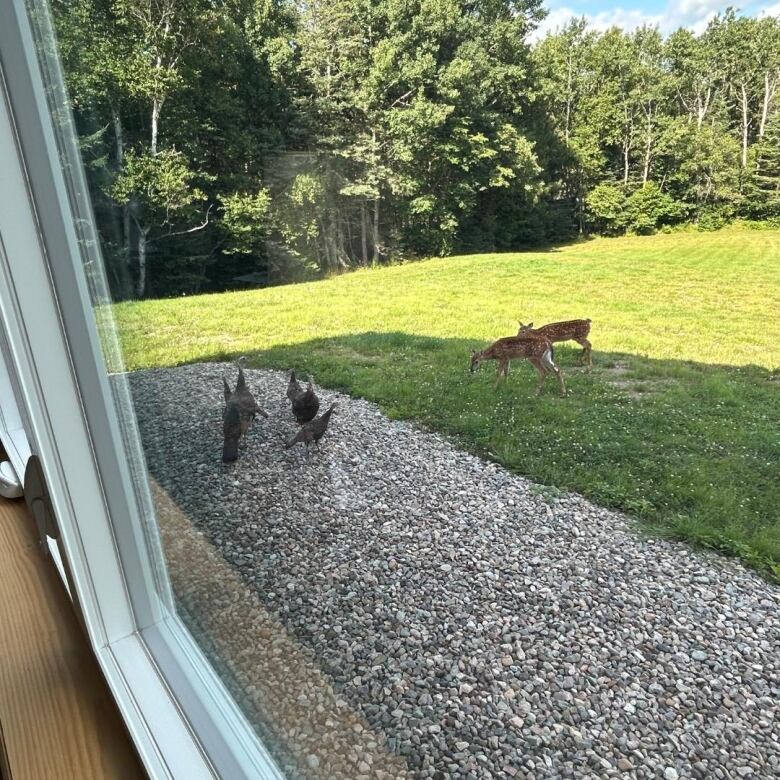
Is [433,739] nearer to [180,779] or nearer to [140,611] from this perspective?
[180,779]

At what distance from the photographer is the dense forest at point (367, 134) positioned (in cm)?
55

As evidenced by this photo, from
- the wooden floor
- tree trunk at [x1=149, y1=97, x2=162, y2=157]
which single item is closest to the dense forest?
tree trunk at [x1=149, y1=97, x2=162, y2=157]

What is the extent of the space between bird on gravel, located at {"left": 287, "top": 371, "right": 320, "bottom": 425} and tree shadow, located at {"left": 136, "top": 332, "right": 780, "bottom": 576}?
0.02 metres

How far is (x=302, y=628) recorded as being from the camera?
27.3 inches

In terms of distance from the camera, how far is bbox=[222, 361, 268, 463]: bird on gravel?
0.80 m

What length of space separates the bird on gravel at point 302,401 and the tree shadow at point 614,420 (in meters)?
0.02

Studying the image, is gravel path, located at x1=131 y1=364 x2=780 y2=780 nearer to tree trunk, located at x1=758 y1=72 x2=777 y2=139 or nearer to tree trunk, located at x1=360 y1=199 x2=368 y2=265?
tree trunk, located at x1=360 y1=199 x2=368 y2=265

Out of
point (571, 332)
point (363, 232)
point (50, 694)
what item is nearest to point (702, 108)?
point (571, 332)

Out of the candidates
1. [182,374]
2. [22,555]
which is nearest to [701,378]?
[182,374]

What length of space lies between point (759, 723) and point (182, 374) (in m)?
0.72

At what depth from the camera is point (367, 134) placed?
624 mm

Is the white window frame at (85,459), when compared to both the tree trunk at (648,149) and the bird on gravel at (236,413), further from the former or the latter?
the tree trunk at (648,149)

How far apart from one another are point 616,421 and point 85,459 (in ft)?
1.99

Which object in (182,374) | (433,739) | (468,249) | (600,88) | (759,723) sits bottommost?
(433,739)
